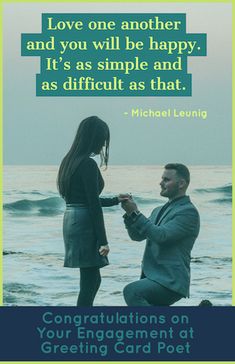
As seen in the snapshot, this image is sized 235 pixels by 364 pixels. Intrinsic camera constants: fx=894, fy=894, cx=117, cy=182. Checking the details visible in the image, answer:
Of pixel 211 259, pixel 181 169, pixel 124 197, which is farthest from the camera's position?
pixel 211 259

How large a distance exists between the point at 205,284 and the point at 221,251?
0.28m

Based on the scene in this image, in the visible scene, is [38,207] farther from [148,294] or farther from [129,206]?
[148,294]

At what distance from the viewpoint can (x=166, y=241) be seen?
625 centimetres

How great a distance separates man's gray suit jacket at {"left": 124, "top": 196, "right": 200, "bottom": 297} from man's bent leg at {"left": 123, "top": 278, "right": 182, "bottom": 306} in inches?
1.6

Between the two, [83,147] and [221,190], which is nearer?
[83,147]

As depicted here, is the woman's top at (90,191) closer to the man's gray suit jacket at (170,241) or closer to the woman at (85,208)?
the woman at (85,208)

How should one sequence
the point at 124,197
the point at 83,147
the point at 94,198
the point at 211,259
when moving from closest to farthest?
the point at 94,198, the point at 83,147, the point at 124,197, the point at 211,259

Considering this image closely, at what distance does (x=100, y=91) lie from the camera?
6.77 meters

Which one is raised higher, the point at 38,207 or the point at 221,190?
the point at 221,190

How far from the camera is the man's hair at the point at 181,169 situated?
6.45 meters

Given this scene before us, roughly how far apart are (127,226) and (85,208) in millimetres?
487

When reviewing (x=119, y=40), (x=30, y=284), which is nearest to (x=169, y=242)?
(x=30, y=284)

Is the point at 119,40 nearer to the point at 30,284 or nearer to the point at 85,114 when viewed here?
the point at 85,114

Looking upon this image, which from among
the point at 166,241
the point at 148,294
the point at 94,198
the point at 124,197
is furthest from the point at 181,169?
the point at 148,294
